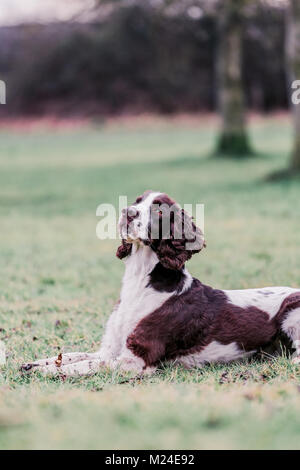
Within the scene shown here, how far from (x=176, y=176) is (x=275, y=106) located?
24603 mm

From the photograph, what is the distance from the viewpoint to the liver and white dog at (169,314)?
15.3 ft

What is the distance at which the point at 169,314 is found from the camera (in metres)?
4.71

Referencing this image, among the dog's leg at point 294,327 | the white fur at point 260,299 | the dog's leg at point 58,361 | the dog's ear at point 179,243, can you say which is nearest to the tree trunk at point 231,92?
the white fur at point 260,299

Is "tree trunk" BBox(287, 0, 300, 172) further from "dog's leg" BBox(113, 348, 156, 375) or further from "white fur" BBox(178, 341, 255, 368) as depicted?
"dog's leg" BBox(113, 348, 156, 375)

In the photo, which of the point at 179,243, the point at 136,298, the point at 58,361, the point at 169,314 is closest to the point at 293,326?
the point at 169,314

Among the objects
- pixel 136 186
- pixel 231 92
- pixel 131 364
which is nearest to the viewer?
pixel 131 364

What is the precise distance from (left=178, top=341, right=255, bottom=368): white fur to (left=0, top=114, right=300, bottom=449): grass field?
0.10 m

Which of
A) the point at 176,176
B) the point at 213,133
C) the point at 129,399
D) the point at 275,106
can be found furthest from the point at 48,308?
the point at 275,106

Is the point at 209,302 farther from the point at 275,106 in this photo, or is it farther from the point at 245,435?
the point at 275,106

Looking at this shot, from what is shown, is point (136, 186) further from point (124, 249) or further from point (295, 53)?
point (124, 249)

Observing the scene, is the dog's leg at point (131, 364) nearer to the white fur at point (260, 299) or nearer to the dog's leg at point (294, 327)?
the white fur at point (260, 299)

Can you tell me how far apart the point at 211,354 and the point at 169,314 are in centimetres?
42

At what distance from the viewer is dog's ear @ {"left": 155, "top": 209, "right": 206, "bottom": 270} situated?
184 inches

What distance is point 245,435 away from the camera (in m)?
3.20
